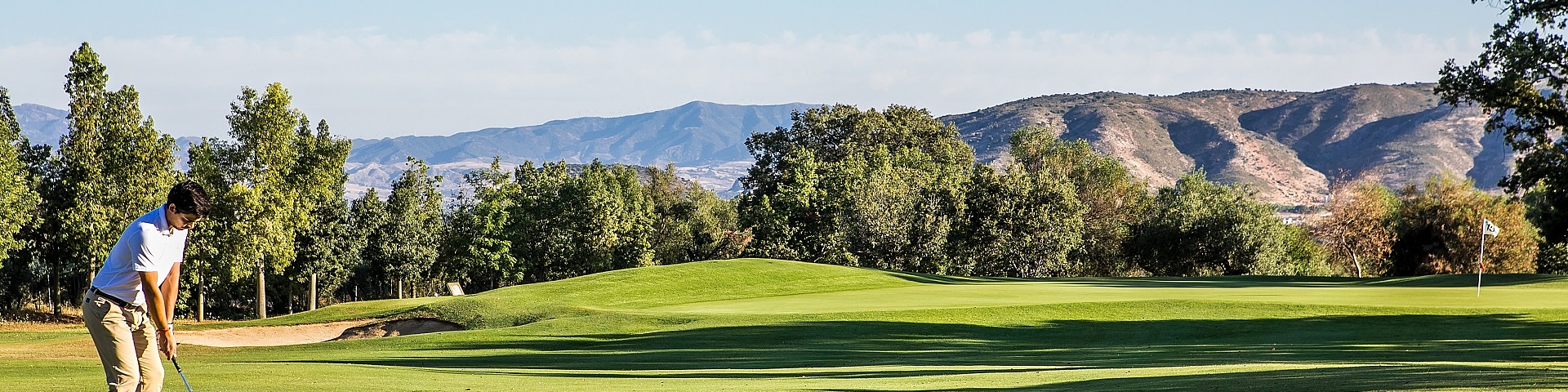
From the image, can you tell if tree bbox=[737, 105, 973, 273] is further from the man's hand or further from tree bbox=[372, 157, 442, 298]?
the man's hand

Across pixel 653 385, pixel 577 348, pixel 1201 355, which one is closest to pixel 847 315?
pixel 577 348

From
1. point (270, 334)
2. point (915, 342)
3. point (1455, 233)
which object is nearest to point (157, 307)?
point (915, 342)

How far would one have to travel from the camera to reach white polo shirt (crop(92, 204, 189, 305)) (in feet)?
27.0

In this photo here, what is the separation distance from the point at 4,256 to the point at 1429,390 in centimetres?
3954

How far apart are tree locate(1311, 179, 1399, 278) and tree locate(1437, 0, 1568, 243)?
150 feet

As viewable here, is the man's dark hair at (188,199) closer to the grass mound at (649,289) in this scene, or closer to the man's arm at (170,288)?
the man's arm at (170,288)

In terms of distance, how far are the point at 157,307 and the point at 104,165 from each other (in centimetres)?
3347

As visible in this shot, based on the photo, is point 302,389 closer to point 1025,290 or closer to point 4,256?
point 1025,290

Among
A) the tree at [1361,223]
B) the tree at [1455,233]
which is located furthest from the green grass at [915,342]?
the tree at [1361,223]

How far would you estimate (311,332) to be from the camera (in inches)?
1188

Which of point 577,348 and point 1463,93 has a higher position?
point 1463,93

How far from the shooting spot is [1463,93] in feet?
72.2

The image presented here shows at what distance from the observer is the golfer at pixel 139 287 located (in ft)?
27.2

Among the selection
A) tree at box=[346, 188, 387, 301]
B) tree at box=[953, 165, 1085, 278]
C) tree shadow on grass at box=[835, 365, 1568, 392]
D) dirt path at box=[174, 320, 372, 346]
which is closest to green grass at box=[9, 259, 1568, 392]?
tree shadow on grass at box=[835, 365, 1568, 392]
